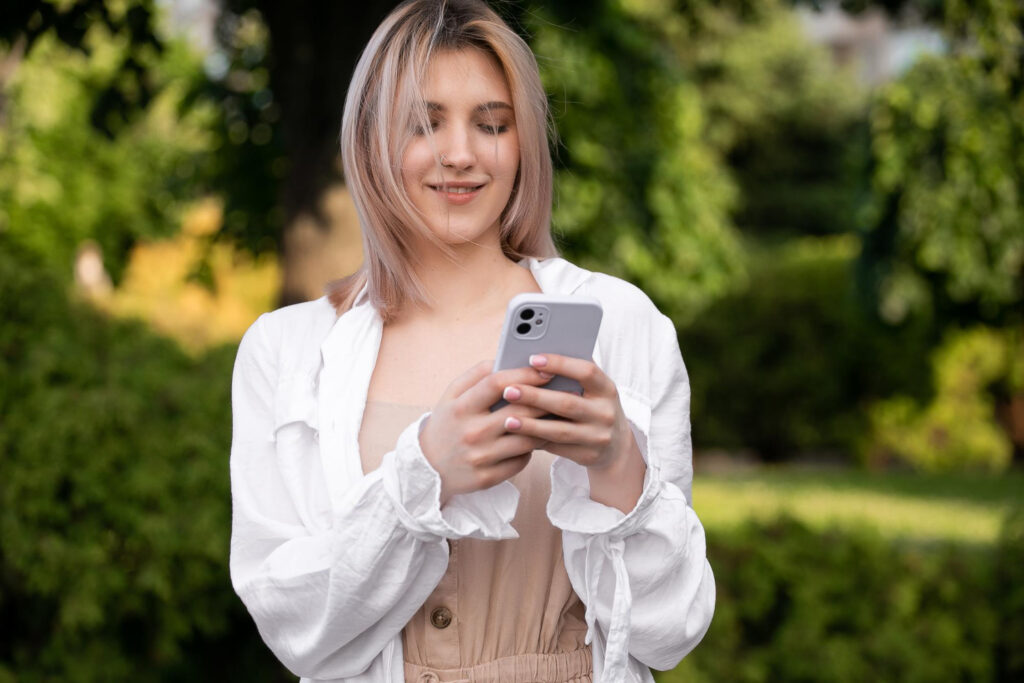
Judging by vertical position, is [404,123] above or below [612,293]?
above

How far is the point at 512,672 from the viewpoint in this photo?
67.0 inches

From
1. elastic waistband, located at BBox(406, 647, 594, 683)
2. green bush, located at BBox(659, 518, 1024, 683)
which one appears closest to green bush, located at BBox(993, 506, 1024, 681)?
green bush, located at BBox(659, 518, 1024, 683)

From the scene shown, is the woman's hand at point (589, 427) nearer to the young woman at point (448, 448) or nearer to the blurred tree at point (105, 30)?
the young woman at point (448, 448)

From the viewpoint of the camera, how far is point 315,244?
14.0 feet

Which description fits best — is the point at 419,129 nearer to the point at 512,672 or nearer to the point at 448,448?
the point at 448,448

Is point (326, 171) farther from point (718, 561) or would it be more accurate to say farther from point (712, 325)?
point (712, 325)

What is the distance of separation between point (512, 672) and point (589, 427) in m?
0.47

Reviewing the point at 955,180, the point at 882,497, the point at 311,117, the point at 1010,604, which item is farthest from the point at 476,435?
the point at 882,497

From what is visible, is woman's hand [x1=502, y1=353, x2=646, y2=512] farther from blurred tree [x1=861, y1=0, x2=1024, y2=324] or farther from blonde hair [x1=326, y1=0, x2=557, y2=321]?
blurred tree [x1=861, y1=0, x2=1024, y2=324]

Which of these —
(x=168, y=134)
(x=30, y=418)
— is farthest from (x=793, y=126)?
(x=30, y=418)

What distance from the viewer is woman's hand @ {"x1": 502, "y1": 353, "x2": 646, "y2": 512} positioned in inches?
55.6

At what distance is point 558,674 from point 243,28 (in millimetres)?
4967

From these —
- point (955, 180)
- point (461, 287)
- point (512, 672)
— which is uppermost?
point (461, 287)

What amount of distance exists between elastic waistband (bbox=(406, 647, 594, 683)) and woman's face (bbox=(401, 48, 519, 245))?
65cm
